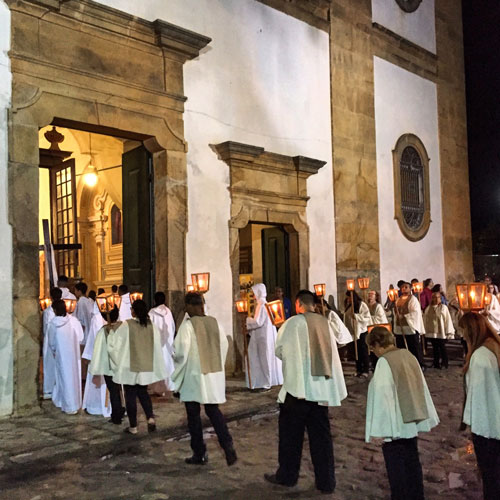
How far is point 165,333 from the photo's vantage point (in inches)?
375

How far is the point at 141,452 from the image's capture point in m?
6.36

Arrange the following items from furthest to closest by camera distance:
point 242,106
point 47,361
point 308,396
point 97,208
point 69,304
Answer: point 97,208 → point 242,106 → point 47,361 → point 69,304 → point 308,396

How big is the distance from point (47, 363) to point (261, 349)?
325cm

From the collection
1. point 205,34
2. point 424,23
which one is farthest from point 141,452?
point 424,23

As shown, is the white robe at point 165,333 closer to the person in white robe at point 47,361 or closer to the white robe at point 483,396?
the person in white robe at point 47,361

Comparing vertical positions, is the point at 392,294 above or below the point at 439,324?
above

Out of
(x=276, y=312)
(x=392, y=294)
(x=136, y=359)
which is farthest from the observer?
(x=392, y=294)

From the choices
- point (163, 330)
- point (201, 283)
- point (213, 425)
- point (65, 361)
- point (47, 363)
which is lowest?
point (213, 425)

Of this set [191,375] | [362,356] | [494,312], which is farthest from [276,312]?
[494,312]

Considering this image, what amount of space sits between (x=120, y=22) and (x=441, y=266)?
11183 mm

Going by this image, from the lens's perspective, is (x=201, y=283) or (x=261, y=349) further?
(x=261, y=349)

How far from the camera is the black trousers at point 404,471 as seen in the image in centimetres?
419

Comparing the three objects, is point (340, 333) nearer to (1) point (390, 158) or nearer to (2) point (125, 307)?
(2) point (125, 307)

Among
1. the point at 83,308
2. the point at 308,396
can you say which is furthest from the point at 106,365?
the point at 83,308
